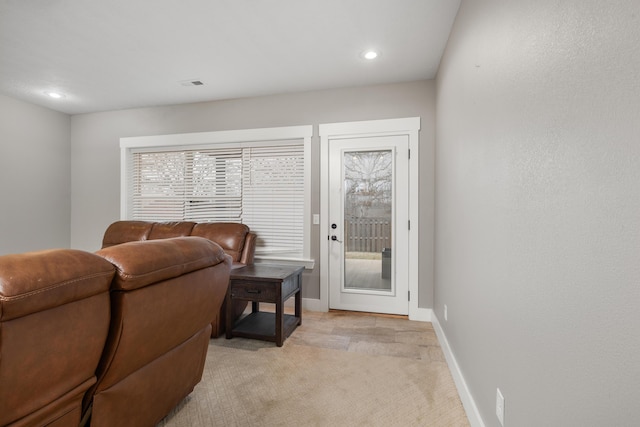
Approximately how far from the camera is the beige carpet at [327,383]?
1.79 metres

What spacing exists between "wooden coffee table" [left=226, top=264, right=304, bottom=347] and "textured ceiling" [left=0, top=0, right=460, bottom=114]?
6.74 ft

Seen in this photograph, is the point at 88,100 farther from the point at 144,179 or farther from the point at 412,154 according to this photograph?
the point at 412,154

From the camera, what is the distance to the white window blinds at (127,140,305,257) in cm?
387

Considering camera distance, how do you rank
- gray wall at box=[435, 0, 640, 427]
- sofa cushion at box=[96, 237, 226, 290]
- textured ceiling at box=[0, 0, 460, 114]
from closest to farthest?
1. gray wall at box=[435, 0, 640, 427]
2. sofa cushion at box=[96, 237, 226, 290]
3. textured ceiling at box=[0, 0, 460, 114]

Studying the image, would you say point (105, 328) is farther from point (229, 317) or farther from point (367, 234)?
point (367, 234)

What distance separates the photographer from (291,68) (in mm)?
3150

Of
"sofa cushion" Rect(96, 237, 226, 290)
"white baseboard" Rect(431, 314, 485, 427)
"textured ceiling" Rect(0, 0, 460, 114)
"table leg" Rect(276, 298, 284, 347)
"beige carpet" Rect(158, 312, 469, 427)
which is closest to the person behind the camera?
"sofa cushion" Rect(96, 237, 226, 290)

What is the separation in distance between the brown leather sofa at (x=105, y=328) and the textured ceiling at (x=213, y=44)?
1847 millimetres

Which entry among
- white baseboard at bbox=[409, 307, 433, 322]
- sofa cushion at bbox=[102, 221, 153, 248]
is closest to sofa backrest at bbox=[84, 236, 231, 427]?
white baseboard at bbox=[409, 307, 433, 322]

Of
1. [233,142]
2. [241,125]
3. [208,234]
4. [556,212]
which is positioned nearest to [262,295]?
[208,234]

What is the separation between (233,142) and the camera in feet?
13.3

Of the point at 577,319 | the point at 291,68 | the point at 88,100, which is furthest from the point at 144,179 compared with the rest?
the point at 577,319

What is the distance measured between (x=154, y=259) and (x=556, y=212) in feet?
4.70

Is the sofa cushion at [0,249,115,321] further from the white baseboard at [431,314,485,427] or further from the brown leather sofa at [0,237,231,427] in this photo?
the white baseboard at [431,314,485,427]
